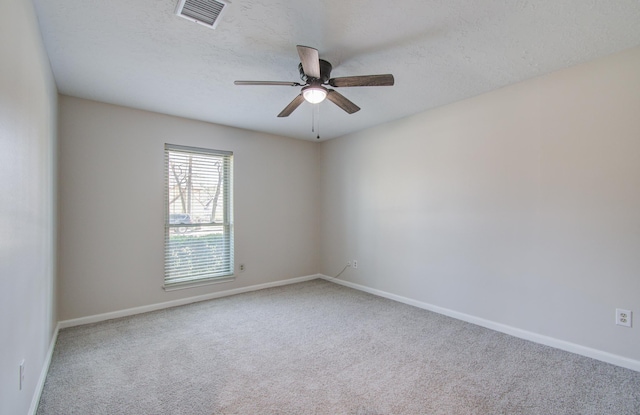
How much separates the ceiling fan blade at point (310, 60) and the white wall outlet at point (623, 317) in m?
3.11

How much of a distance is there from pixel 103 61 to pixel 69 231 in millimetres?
1938

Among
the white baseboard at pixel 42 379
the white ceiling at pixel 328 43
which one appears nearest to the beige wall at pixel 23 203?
the white baseboard at pixel 42 379

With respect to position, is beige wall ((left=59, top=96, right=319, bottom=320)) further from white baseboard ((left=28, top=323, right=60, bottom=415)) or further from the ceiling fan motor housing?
the ceiling fan motor housing

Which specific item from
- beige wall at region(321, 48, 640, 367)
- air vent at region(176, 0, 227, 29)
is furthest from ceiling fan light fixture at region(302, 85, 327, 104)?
beige wall at region(321, 48, 640, 367)

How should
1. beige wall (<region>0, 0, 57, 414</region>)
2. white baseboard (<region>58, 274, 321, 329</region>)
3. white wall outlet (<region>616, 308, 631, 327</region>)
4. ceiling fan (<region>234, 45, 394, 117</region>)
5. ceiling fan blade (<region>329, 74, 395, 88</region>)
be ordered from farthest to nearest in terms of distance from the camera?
white baseboard (<region>58, 274, 321, 329</region>) → white wall outlet (<region>616, 308, 631, 327</region>) → ceiling fan blade (<region>329, 74, 395, 88</region>) → ceiling fan (<region>234, 45, 394, 117</region>) → beige wall (<region>0, 0, 57, 414</region>)

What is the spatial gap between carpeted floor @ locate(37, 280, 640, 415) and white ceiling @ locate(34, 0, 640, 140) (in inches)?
101

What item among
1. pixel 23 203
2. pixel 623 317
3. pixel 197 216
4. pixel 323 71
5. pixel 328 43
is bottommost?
pixel 623 317

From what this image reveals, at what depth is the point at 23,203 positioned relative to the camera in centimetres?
176

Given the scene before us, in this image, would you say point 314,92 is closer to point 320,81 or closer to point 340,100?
point 320,81

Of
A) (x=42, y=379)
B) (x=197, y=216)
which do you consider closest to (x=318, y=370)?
(x=42, y=379)

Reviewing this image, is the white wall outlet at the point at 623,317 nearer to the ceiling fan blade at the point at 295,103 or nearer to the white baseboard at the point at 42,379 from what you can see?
the ceiling fan blade at the point at 295,103

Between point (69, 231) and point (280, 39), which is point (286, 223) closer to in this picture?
point (69, 231)

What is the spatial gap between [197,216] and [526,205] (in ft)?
13.3

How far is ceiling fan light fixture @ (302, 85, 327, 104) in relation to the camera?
2512 mm
